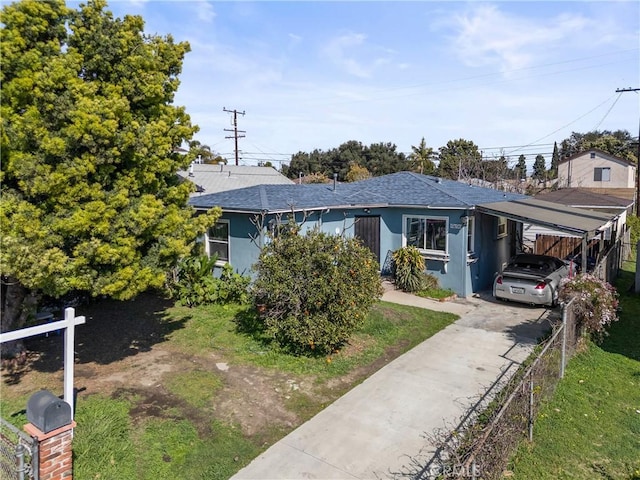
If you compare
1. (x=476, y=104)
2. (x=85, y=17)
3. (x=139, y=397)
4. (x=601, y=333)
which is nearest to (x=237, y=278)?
(x=139, y=397)

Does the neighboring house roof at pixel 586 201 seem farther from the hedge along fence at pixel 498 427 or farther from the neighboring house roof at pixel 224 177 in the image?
the neighboring house roof at pixel 224 177

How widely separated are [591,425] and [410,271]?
808 centimetres

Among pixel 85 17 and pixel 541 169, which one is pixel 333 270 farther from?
pixel 541 169

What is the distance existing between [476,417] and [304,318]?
3439 millimetres

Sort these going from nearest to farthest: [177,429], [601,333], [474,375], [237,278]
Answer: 1. [177,429]
2. [474,375]
3. [601,333]
4. [237,278]

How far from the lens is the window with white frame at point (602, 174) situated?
45.5m

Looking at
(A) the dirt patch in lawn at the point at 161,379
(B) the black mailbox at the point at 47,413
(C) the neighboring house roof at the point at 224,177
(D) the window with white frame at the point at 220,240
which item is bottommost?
(A) the dirt patch in lawn at the point at 161,379

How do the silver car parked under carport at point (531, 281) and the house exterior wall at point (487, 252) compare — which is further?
the house exterior wall at point (487, 252)

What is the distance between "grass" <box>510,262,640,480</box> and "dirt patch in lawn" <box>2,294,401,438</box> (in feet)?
9.74

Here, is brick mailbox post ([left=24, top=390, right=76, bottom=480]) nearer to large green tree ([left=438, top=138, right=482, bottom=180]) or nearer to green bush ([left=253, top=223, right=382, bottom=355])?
green bush ([left=253, top=223, right=382, bottom=355])

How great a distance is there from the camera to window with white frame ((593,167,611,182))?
4550 centimetres

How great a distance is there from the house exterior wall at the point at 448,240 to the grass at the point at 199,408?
281 centimetres

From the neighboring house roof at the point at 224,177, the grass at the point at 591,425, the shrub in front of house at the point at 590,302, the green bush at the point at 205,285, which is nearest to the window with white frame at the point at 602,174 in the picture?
the neighboring house roof at the point at 224,177

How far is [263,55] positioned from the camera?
1452 centimetres
